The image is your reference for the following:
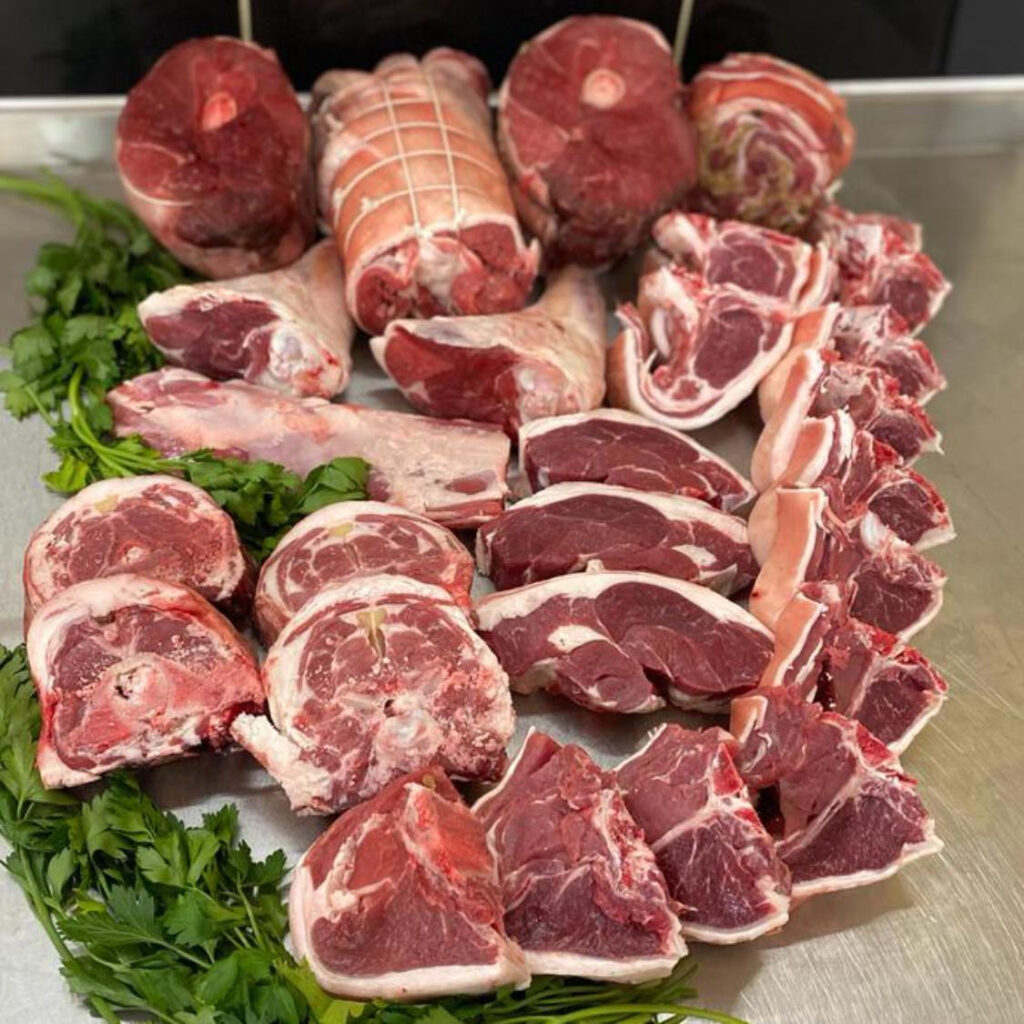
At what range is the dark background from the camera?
10.8ft

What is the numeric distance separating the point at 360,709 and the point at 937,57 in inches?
114

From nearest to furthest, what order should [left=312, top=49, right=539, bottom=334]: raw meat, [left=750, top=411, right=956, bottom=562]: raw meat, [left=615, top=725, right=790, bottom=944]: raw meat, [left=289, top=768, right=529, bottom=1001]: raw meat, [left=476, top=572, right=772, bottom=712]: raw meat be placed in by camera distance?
[left=289, top=768, right=529, bottom=1001]: raw meat < [left=615, top=725, right=790, bottom=944]: raw meat < [left=476, top=572, right=772, bottom=712]: raw meat < [left=750, top=411, right=956, bottom=562]: raw meat < [left=312, top=49, right=539, bottom=334]: raw meat

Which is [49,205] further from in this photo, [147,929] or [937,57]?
[937,57]

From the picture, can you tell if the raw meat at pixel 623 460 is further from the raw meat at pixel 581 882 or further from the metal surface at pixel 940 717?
the raw meat at pixel 581 882

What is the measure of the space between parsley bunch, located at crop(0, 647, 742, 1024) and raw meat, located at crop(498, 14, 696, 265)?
1.66m

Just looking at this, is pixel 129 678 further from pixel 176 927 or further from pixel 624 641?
pixel 624 641

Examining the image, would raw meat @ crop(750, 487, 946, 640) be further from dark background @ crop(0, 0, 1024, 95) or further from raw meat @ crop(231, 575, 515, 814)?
dark background @ crop(0, 0, 1024, 95)

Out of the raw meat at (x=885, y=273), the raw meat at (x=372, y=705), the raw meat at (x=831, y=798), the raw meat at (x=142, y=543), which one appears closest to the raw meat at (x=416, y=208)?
the raw meat at (x=142, y=543)

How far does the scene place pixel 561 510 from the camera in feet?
8.35

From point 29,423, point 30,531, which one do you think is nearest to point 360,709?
point 30,531

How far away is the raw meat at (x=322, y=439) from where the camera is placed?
2.62 meters

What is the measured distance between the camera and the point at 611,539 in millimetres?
2512

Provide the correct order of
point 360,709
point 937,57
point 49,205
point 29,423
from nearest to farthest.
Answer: point 360,709, point 29,423, point 49,205, point 937,57

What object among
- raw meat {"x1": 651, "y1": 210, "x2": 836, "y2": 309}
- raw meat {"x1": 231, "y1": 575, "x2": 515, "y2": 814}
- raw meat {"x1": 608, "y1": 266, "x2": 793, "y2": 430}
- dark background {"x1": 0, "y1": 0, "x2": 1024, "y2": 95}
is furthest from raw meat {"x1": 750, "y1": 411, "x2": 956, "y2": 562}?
dark background {"x1": 0, "y1": 0, "x2": 1024, "y2": 95}
